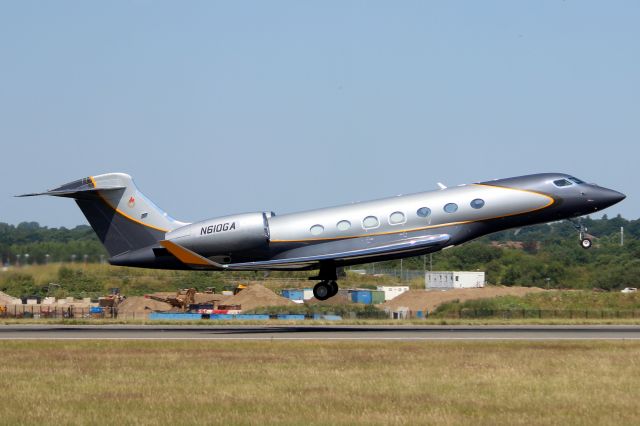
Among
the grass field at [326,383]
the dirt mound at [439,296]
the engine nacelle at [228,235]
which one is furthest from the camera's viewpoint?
the dirt mound at [439,296]

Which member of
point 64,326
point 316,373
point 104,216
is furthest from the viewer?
point 64,326

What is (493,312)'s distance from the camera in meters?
59.2

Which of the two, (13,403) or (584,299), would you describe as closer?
(13,403)

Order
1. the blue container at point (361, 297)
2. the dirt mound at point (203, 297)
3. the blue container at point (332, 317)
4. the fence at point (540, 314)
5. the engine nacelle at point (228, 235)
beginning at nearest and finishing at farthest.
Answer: the engine nacelle at point (228, 235) < the blue container at point (332, 317) < the fence at point (540, 314) < the dirt mound at point (203, 297) < the blue container at point (361, 297)

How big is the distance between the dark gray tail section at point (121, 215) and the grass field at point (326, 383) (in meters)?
10.7

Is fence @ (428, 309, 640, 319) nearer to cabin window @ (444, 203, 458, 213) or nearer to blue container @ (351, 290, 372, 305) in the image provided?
cabin window @ (444, 203, 458, 213)

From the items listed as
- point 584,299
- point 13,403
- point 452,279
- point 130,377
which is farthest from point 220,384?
point 452,279

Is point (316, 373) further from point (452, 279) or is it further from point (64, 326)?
point (452, 279)

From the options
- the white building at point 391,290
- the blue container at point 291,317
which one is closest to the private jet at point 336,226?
the blue container at point 291,317

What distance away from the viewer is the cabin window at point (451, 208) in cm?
4144

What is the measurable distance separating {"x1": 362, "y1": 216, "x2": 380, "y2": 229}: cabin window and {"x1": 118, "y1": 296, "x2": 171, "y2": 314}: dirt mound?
32.1 metres

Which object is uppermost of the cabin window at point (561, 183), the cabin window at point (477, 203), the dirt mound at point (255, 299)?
the cabin window at point (561, 183)

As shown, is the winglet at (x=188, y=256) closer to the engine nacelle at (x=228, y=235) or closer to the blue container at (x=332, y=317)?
the engine nacelle at (x=228, y=235)

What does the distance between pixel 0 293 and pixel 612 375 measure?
52.2 m
